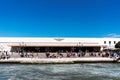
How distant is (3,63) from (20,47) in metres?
30.6

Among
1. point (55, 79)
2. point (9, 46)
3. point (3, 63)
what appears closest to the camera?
point (55, 79)

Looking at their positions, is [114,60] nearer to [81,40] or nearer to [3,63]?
[3,63]

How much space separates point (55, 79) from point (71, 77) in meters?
2.36

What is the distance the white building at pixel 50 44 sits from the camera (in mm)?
77125

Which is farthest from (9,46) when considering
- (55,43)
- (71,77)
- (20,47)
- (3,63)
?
(71,77)

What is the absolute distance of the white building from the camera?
77.1 metres

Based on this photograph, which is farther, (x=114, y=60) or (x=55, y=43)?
(x=55, y=43)

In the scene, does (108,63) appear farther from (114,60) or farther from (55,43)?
(55,43)

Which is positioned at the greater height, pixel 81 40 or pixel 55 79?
pixel 81 40

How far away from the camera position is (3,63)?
4712cm

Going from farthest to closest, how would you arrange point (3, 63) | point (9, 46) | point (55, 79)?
point (9, 46)
point (3, 63)
point (55, 79)

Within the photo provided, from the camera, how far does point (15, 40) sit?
265 feet

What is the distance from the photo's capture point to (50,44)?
7794 cm

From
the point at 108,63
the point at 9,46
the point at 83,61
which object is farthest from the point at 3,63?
the point at 9,46
